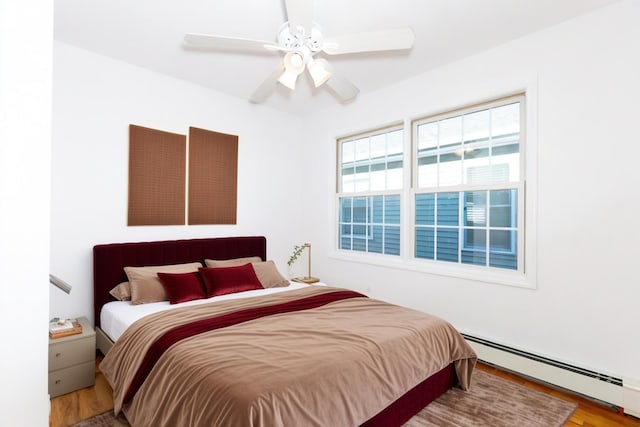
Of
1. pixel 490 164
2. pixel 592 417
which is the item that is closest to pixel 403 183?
pixel 490 164

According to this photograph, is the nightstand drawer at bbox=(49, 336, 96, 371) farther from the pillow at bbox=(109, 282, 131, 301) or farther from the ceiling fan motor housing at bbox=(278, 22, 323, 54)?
the ceiling fan motor housing at bbox=(278, 22, 323, 54)

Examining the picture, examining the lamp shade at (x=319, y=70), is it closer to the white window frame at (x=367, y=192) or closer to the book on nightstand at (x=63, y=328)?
the white window frame at (x=367, y=192)

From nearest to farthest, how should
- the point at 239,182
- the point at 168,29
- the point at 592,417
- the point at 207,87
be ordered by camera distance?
the point at 592,417 → the point at 168,29 → the point at 207,87 → the point at 239,182

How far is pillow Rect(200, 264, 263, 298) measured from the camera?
3.05 metres

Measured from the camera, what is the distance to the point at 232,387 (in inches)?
57.4

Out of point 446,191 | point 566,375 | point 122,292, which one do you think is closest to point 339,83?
point 446,191

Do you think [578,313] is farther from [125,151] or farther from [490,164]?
[125,151]

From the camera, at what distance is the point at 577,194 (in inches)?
97.5

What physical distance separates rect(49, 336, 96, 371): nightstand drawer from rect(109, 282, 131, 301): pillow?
499 millimetres

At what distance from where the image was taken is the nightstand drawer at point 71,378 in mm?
2336

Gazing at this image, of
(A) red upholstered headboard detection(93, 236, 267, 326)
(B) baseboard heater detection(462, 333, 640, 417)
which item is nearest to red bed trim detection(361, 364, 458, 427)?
(B) baseboard heater detection(462, 333, 640, 417)

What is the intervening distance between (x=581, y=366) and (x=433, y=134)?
2.36m

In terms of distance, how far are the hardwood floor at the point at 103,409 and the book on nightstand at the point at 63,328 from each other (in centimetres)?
43

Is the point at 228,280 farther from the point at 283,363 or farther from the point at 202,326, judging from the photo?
the point at 283,363
